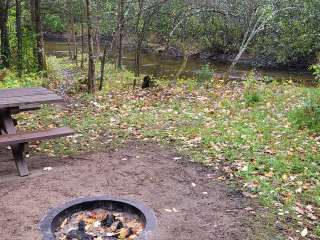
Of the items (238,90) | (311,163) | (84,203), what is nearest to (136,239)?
(84,203)

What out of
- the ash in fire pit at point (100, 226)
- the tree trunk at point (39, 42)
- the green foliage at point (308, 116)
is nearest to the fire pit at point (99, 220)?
the ash in fire pit at point (100, 226)

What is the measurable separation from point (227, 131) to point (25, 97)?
11.6 feet

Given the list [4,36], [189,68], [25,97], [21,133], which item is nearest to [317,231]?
[21,133]

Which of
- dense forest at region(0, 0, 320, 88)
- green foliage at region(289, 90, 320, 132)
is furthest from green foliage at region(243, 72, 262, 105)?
dense forest at region(0, 0, 320, 88)

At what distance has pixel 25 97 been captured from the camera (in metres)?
6.37

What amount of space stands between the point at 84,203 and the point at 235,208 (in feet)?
5.69

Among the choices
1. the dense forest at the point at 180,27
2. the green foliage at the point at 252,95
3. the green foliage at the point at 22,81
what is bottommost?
the green foliage at the point at 22,81

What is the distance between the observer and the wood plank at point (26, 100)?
5.94 m

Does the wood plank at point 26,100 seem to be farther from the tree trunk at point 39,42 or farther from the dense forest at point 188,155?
the tree trunk at point 39,42

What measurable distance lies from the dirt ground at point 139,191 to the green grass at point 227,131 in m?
0.39

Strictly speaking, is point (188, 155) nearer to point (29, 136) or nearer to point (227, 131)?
point (227, 131)

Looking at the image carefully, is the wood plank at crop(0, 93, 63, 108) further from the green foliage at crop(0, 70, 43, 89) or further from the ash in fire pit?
the green foliage at crop(0, 70, 43, 89)

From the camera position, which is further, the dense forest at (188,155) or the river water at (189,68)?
the river water at (189,68)

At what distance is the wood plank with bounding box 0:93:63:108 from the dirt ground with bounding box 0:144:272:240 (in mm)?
976
